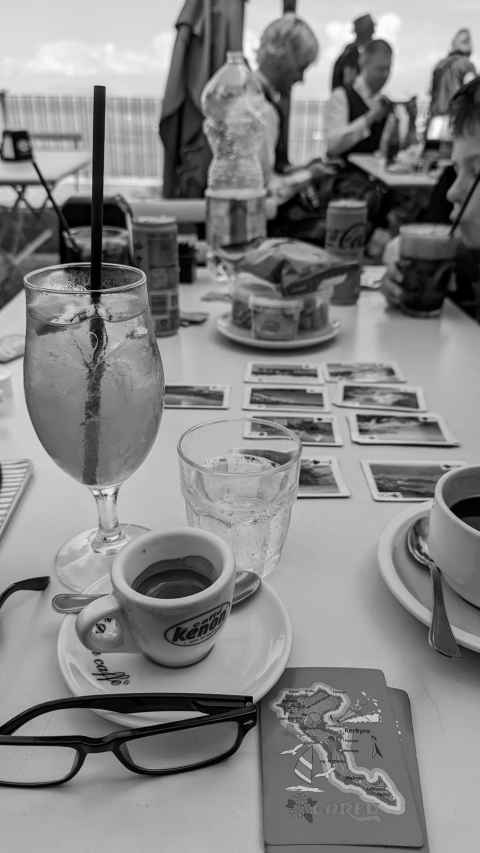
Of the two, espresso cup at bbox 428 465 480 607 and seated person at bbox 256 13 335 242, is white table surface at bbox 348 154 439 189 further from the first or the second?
espresso cup at bbox 428 465 480 607

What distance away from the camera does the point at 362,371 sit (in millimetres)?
1158

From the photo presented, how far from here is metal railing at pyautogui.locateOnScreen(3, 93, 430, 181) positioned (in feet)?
26.9

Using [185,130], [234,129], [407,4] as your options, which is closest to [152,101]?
[407,4]

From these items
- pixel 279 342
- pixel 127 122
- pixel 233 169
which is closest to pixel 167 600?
pixel 279 342

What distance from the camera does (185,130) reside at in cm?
358

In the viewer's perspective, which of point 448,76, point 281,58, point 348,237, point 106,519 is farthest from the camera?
point 448,76

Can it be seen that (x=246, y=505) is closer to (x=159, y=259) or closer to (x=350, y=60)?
(x=159, y=259)

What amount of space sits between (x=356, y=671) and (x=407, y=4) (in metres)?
7.59

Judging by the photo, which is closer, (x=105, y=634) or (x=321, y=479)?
(x=105, y=634)

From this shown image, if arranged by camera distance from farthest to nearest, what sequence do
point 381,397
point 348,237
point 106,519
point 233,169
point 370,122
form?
point 370,122, point 233,169, point 348,237, point 381,397, point 106,519

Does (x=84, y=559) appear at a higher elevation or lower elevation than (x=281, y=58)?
lower

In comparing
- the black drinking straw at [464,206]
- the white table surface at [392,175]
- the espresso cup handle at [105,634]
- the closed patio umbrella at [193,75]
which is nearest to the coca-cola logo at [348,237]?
the black drinking straw at [464,206]

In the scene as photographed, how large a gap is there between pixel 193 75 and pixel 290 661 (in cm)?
361

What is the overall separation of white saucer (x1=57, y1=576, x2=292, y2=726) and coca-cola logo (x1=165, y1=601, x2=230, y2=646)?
3 centimetres
